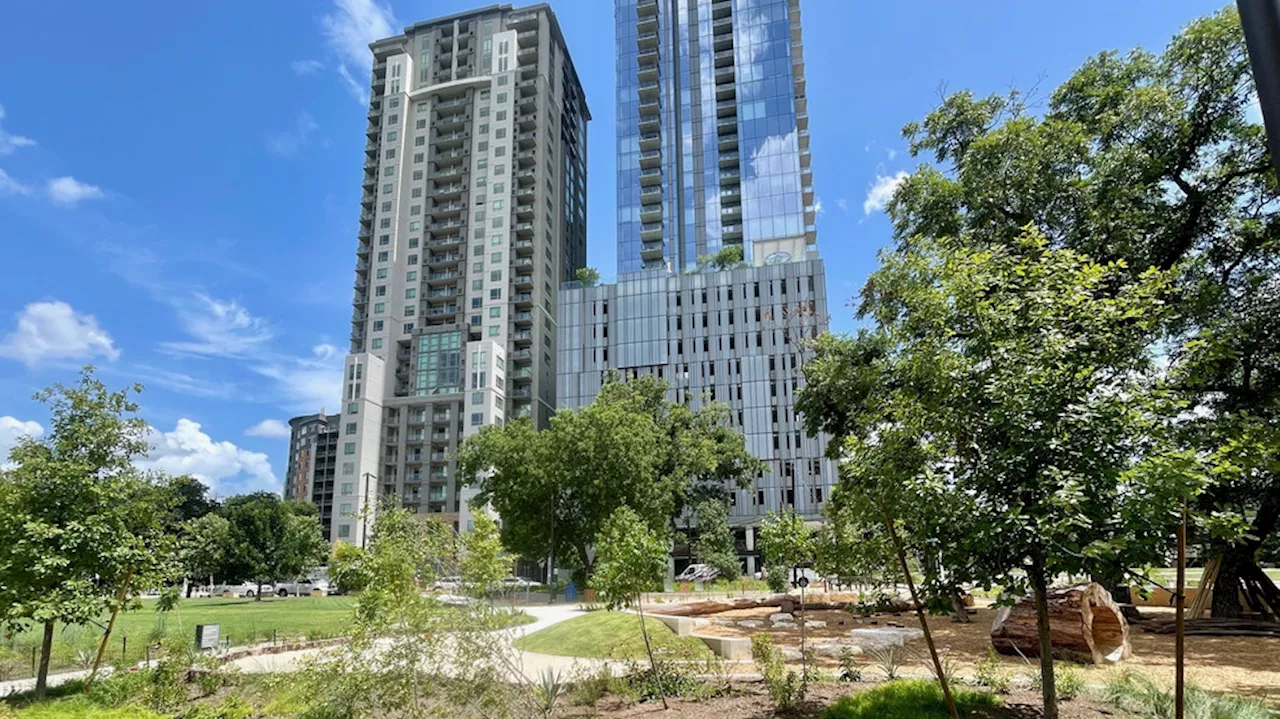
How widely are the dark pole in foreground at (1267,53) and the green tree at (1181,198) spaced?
16.4 meters

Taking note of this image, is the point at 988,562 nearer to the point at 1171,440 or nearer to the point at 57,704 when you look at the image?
the point at 1171,440

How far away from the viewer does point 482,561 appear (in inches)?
363

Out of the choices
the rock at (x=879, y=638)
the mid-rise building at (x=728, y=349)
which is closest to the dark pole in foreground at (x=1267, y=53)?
the rock at (x=879, y=638)

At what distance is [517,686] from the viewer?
9.86 m

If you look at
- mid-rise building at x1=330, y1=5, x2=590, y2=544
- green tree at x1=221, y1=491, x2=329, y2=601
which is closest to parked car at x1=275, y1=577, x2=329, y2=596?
green tree at x1=221, y1=491, x2=329, y2=601

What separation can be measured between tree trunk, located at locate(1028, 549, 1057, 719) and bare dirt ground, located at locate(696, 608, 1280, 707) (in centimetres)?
451

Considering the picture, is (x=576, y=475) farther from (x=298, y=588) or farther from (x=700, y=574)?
(x=298, y=588)

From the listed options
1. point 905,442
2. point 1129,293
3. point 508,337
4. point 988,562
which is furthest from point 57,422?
point 508,337

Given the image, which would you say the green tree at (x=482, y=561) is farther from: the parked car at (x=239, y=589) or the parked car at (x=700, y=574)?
the parked car at (x=239, y=589)

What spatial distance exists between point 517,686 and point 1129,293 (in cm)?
888

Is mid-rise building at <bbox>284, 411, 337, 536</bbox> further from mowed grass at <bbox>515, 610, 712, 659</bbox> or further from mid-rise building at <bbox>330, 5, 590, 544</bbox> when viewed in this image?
mowed grass at <bbox>515, 610, 712, 659</bbox>

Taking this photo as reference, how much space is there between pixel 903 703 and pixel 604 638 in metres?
10.3

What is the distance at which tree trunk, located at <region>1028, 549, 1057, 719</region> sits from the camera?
692 cm

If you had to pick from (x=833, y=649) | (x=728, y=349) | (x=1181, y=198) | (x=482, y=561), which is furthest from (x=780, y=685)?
(x=728, y=349)
